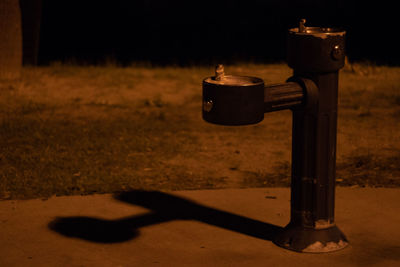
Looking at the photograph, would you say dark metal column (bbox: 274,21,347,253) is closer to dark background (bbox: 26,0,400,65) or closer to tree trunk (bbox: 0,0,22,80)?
tree trunk (bbox: 0,0,22,80)

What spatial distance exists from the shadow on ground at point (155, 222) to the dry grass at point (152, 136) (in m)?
0.56

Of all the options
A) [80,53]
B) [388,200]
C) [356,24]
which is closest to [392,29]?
[356,24]

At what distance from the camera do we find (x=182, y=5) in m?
12.5

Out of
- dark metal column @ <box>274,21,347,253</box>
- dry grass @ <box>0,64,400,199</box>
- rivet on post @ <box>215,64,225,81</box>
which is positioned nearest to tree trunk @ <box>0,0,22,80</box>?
dry grass @ <box>0,64,400,199</box>

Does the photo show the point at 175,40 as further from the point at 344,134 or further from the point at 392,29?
the point at 344,134

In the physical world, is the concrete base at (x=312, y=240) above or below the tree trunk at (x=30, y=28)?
below

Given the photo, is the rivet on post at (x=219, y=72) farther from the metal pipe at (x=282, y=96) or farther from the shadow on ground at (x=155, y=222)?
the shadow on ground at (x=155, y=222)

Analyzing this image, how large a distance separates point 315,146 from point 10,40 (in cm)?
536

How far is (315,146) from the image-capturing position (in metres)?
3.49

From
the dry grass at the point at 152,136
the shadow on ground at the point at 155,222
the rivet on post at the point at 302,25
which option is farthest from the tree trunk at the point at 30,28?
the rivet on post at the point at 302,25

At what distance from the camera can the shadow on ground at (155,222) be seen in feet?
12.5

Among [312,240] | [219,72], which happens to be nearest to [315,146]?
[312,240]

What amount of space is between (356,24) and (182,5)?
275 centimetres

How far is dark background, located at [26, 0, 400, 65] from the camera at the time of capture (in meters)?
9.97
